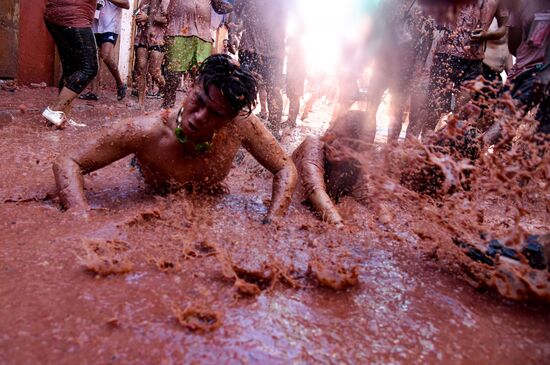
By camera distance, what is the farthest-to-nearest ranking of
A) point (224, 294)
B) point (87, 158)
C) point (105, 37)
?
point (105, 37), point (87, 158), point (224, 294)

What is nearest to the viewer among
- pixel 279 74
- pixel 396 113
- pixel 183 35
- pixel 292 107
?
pixel 396 113

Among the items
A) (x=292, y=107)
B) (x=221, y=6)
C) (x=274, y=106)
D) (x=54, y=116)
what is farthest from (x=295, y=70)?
(x=54, y=116)

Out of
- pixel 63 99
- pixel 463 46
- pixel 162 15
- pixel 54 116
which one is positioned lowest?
pixel 54 116

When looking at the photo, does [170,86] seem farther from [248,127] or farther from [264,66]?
[248,127]

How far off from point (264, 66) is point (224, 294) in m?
4.08

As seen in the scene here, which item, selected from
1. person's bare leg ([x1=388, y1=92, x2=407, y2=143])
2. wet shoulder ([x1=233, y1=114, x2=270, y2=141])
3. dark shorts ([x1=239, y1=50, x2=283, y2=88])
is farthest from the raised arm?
dark shorts ([x1=239, y1=50, x2=283, y2=88])

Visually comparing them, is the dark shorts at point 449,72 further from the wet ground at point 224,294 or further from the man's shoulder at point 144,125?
the man's shoulder at point 144,125

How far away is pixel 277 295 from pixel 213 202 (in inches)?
48.4

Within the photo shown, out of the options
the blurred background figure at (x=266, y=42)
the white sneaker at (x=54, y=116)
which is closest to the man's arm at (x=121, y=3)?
the blurred background figure at (x=266, y=42)

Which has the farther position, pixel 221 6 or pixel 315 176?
pixel 221 6

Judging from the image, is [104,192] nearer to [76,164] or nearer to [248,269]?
[76,164]

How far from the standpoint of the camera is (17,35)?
22.1 ft

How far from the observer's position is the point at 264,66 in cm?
535

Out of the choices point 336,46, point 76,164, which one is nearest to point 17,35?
point 336,46
